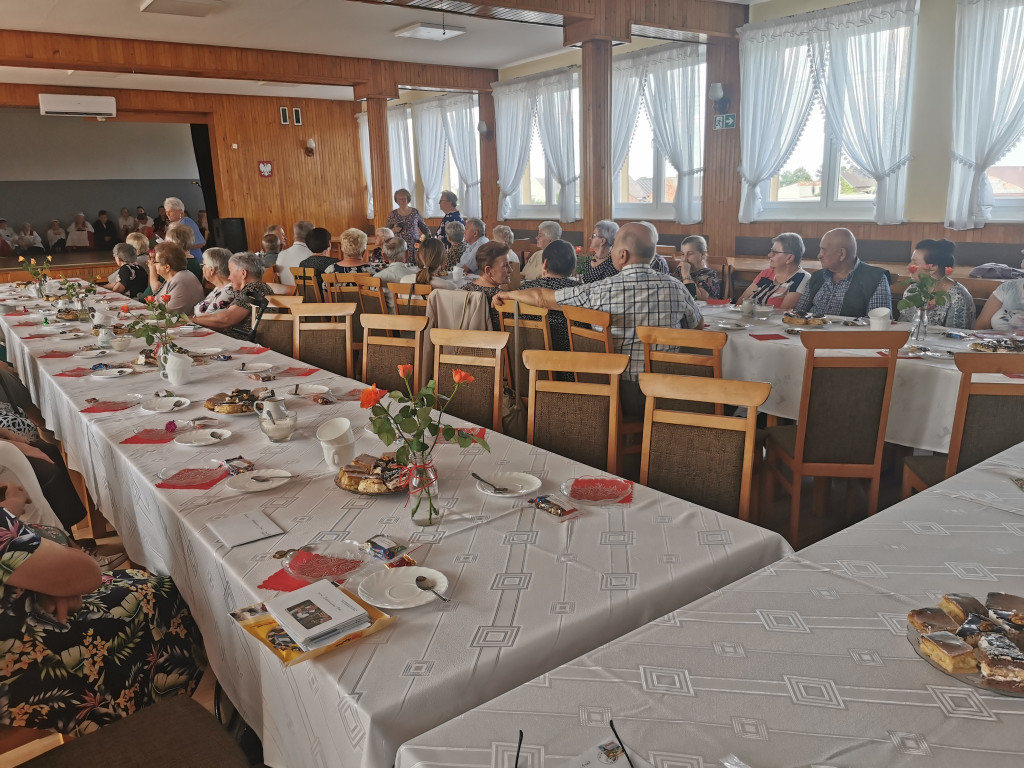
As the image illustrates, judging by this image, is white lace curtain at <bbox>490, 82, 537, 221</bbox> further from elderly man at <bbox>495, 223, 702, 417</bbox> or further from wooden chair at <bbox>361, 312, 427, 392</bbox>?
wooden chair at <bbox>361, 312, 427, 392</bbox>

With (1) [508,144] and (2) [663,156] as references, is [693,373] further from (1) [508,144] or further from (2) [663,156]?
(1) [508,144]

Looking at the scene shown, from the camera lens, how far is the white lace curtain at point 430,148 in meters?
A: 13.0

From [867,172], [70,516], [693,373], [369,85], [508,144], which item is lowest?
[70,516]

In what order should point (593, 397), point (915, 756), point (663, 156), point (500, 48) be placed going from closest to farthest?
point (915, 756) < point (593, 397) < point (663, 156) < point (500, 48)

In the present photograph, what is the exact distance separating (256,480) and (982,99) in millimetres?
6681

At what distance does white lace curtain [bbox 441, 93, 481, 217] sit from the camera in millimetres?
12195

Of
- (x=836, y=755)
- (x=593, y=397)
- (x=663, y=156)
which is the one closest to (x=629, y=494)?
(x=593, y=397)

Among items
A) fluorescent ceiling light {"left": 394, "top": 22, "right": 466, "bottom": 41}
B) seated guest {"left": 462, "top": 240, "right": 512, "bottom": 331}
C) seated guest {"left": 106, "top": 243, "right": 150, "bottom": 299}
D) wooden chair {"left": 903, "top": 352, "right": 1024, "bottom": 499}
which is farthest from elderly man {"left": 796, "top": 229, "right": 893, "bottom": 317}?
seated guest {"left": 106, "top": 243, "right": 150, "bottom": 299}

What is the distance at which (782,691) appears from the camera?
1.13 m

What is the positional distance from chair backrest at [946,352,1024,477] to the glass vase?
70.1 inches

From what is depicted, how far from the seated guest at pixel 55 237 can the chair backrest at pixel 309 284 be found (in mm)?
12742

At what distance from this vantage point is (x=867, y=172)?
6.96 m

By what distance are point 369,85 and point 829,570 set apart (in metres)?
10.4

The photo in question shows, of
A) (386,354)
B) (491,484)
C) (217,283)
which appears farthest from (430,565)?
(217,283)
